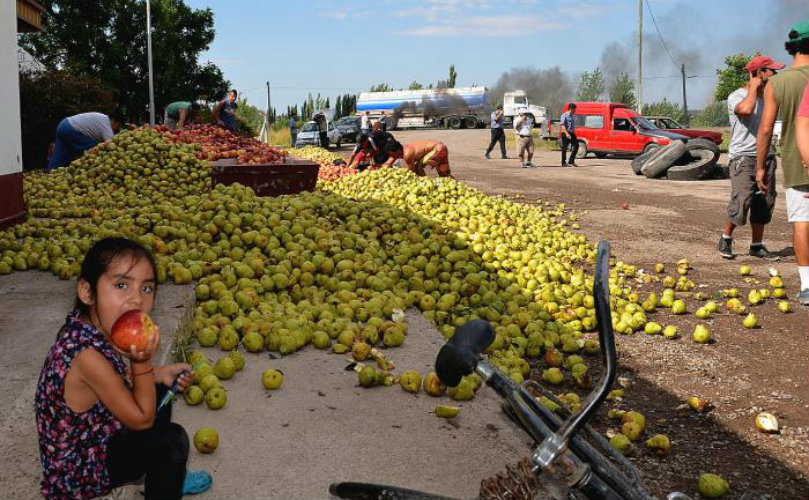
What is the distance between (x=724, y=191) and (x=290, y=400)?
1418cm

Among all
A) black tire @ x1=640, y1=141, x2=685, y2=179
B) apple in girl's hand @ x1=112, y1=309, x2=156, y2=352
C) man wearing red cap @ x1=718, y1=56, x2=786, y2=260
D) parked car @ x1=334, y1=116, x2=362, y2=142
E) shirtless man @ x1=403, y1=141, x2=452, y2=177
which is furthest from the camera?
parked car @ x1=334, y1=116, x2=362, y2=142

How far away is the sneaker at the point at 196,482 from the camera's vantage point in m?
2.57

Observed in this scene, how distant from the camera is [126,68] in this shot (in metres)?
38.4

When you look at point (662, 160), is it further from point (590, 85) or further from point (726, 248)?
point (590, 85)

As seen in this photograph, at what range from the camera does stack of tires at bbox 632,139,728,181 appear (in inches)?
711

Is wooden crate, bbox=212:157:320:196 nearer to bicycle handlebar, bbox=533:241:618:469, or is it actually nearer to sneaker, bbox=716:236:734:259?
sneaker, bbox=716:236:734:259

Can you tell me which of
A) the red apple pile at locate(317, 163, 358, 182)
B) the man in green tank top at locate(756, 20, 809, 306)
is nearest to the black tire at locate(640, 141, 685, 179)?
the red apple pile at locate(317, 163, 358, 182)

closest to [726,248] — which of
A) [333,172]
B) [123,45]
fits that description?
[333,172]

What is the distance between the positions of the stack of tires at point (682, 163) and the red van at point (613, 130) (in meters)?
4.76

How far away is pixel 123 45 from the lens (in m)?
38.3

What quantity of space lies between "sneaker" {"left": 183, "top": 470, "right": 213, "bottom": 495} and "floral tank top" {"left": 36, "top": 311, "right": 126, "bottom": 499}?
0.35 metres

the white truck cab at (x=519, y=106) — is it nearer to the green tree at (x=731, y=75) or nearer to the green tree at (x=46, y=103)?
the green tree at (x=731, y=75)

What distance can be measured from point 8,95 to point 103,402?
613 centimetres

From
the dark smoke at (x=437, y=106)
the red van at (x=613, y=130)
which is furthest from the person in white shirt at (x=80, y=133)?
the dark smoke at (x=437, y=106)
